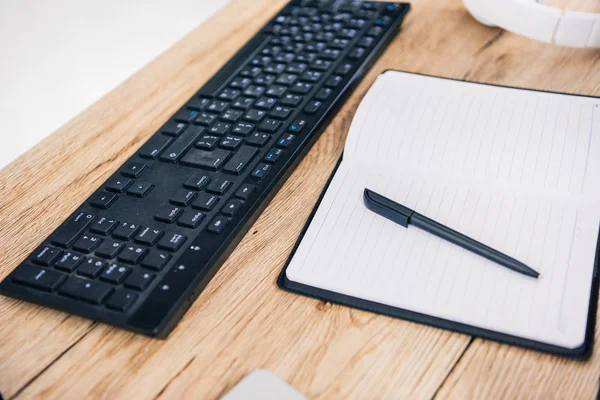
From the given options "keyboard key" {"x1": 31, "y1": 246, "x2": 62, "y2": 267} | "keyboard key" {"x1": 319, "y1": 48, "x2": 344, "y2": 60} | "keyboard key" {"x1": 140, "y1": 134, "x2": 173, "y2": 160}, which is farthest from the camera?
"keyboard key" {"x1": 319, "y1": 48, "x2": 344, "y2": 60}

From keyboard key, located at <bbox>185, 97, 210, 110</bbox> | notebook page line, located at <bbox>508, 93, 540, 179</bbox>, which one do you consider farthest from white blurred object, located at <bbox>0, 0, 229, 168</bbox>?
notebook page line, located at <bbox>508, 93, 540, 179</bbox>

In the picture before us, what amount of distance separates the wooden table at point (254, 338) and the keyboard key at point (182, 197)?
7cm

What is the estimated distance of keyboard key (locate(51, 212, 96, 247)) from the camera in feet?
1.66

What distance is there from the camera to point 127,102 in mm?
724

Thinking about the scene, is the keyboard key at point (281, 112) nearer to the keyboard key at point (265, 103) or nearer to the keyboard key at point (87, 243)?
the keyboard key at point (265, 103)

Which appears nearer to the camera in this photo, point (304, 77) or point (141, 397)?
point (141, 397)

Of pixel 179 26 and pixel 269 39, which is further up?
pixel 269 39

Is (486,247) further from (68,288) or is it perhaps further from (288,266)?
(68,288)

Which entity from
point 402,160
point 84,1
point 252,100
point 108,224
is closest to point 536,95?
point 402,160

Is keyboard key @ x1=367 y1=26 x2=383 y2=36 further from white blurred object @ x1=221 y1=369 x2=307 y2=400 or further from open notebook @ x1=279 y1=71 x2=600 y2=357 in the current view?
white blurred object @ x1=221 y1=369 x2=307 y2=400

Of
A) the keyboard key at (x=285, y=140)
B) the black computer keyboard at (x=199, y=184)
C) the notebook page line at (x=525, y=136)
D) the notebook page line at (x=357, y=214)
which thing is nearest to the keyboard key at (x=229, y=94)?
the black computer keyboard at (x=199, y=184)

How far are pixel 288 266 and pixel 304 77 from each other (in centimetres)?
28

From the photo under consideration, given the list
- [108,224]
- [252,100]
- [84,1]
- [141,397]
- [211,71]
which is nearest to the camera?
[141,397]

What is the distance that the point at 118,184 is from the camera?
0.56 metres
